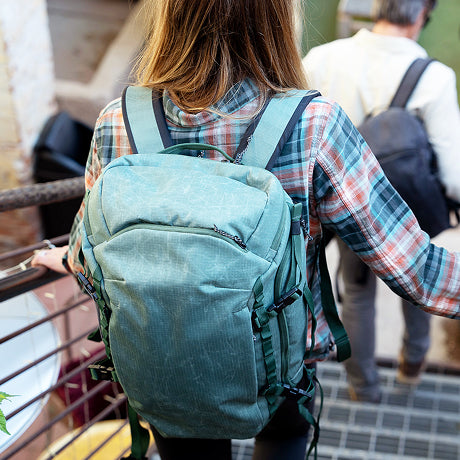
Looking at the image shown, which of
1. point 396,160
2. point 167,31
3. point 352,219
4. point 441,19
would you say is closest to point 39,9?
point 441,19

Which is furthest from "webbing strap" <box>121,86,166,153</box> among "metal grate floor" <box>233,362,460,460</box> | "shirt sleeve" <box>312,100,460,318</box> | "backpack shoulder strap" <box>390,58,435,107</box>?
"metal grate floor" <box>233,362,460,460</box>

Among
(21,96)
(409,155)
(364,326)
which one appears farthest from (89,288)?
(21,96)

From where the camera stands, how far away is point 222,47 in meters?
1.12

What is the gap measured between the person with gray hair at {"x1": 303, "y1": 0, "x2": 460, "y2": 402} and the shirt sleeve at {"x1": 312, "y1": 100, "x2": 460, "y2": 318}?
3.10 ft

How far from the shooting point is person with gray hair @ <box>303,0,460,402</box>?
205 cm

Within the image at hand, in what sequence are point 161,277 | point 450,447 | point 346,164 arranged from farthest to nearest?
point 450,447
point 346,164
point 161,277

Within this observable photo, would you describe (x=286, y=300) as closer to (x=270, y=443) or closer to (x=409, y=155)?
(x=270, y=443)

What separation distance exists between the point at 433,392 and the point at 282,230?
1974 millimetres

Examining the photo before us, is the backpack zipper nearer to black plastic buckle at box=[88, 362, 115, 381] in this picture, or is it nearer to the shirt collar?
the shirt collar

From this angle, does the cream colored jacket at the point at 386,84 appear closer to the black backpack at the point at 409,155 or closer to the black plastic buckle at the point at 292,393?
the black backpack at the point at 409,155

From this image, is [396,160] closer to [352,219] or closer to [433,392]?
[352,219]

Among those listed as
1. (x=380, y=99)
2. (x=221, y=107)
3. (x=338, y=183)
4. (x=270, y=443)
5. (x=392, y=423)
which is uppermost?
(x=221, y=107)

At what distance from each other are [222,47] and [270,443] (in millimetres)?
924

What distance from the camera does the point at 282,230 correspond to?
1.03 metres
